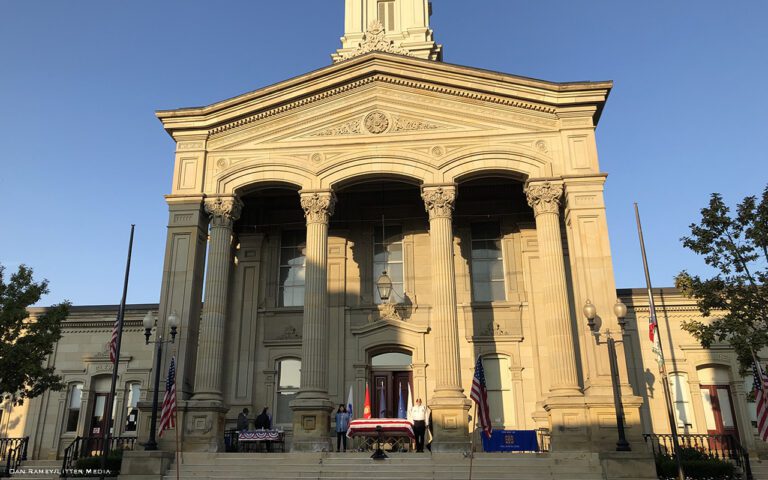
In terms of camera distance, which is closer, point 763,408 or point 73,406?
point 763,408

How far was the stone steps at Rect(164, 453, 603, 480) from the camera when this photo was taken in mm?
16391

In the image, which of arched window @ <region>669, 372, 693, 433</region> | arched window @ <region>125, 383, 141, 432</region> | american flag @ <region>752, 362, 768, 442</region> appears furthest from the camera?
arched window @ <region>125, 383, 141, 432</region>

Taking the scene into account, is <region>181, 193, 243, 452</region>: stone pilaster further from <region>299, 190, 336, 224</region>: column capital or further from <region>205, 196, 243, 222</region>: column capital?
<region>299, 190, 336, 224</region>: column capital

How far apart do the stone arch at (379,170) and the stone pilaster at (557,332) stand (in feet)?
11.9

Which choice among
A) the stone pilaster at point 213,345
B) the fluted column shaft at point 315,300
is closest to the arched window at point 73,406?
the stone pilaster at point 213,345

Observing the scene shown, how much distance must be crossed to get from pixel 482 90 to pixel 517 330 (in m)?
8.67

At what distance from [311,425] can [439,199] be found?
8.37 meters

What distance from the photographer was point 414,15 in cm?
3186

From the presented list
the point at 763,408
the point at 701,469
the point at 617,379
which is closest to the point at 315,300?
the point at 617,379

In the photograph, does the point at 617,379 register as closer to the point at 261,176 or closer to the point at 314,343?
the point at 314,343

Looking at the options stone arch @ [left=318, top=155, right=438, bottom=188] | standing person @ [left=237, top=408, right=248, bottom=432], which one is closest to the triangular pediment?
stone arch @ [left=318, top=155, right=438, bottom=188]

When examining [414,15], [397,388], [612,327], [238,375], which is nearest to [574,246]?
[612,327]

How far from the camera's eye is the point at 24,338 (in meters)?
21.3

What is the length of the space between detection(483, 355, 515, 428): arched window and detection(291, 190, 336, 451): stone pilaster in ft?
20.1
